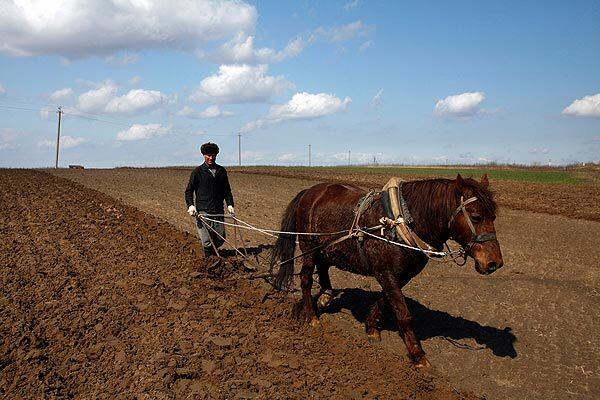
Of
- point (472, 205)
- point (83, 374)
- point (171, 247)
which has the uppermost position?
point (472, 205)

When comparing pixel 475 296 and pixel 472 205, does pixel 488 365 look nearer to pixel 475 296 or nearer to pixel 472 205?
pixel 472 205

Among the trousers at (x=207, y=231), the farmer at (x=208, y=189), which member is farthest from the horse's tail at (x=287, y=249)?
the trousers at (x=207, y=231)

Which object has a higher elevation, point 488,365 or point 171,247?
point 171,247

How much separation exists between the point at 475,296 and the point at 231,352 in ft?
15.6

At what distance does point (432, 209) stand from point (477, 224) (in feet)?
1.75

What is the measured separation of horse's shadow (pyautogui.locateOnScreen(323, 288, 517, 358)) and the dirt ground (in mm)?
808

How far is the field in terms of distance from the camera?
523 cm

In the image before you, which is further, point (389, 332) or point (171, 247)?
point (171, 247)

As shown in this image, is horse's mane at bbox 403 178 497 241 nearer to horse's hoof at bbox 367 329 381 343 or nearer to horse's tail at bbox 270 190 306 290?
horse's hoof at bbox 367 329 381 343

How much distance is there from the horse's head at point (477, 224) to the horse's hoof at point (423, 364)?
1.26m

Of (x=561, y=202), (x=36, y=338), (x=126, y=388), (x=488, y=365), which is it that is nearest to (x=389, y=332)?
(x=488, y=365)

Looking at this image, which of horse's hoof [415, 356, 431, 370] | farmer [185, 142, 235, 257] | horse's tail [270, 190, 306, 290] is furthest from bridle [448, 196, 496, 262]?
farmer [185, 142, 235, 257]

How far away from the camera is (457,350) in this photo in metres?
6.39

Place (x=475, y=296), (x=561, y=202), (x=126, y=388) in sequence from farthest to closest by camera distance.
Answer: (x=561, y=202)
(x=475, y=296)
(x=126, y=388)
